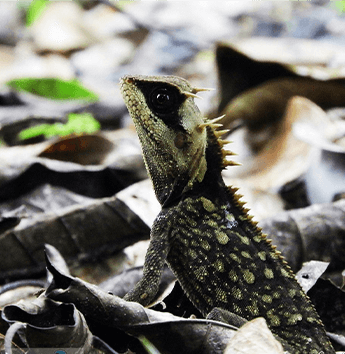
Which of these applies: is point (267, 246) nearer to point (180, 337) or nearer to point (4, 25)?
point (180, 337)

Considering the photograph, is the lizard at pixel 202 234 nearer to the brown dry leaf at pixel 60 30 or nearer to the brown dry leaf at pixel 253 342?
the brown dry leaf at pixel 253 342

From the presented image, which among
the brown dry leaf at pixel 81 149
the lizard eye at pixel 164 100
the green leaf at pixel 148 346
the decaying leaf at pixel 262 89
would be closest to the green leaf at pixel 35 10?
the decaying leaf at pixel 262 89

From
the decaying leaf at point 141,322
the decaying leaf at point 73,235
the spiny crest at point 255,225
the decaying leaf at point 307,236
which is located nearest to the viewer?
the decaying leaf at point 141,322

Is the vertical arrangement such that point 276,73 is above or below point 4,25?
above

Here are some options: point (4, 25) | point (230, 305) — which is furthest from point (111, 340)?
point (4, 25)

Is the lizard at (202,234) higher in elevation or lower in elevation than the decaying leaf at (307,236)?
higher

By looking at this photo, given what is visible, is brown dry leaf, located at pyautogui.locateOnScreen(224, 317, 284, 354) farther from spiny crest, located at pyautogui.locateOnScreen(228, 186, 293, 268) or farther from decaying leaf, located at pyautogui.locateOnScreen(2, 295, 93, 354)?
spiny crest, located at pyautogui.locateOnScreen(228, 186, 293, 268)
